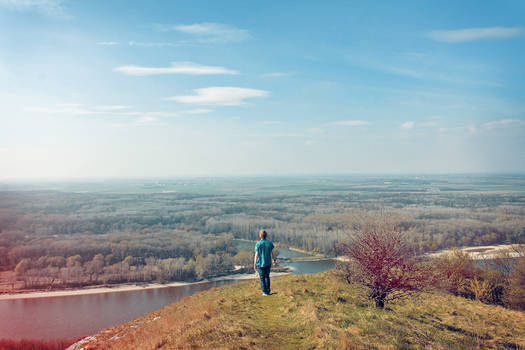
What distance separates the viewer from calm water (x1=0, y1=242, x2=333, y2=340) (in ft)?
98.2

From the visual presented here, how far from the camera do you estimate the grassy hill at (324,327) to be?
24.6 ft

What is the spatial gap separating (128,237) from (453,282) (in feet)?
234

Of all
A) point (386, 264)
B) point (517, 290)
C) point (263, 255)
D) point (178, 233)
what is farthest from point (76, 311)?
point (178, 233)

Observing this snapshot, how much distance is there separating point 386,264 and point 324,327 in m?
4.09

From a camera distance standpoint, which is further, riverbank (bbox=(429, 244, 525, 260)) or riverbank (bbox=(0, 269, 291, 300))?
riverbank (bbox=(0, 269, 291, 300))

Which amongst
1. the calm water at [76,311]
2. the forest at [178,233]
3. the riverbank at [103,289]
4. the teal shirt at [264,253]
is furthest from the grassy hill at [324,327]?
the riverbank at [103,289]

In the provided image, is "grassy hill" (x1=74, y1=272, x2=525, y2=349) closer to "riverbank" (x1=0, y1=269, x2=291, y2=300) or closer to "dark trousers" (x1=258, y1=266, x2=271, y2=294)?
"dark trousers" (x1=258, y1=266, x2=271, y2=294)

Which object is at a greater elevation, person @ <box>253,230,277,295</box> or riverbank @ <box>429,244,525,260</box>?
person @ <box>253,230,277,295</box>

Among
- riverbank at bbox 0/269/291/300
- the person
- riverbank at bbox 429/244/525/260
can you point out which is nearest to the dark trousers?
the person

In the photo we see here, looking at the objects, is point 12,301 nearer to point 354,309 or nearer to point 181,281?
point 181,281

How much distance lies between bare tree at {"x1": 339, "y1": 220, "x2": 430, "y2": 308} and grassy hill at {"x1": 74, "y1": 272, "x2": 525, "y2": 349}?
79 cm

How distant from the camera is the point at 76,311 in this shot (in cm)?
3734

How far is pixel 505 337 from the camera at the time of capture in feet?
30.7

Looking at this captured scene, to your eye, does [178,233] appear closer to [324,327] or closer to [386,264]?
[386,264]
